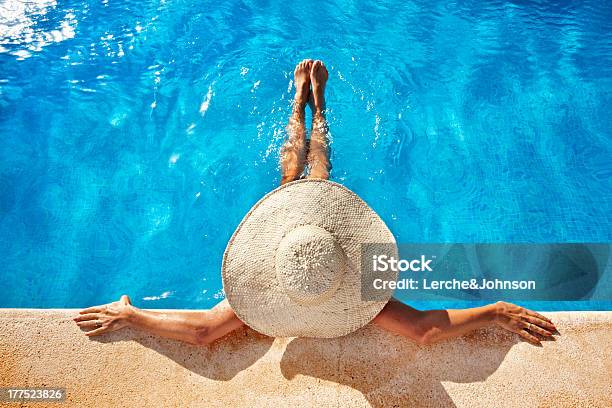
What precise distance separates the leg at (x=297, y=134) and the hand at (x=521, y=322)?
66.3 inches

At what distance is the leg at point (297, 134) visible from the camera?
3.42 meters

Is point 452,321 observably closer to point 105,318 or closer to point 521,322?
point 521,322

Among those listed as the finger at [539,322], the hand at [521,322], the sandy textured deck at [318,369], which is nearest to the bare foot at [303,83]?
the sandy textured deck at [318,369]

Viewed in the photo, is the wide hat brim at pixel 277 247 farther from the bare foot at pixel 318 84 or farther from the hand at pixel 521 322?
the bare foot at pixel 318 84

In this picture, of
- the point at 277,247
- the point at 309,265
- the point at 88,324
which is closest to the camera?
the point at 309,265

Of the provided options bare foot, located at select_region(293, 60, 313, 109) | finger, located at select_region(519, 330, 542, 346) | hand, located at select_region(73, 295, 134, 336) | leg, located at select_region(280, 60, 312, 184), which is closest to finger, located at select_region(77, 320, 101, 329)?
hand, located at select_region(73, 295, 134, 336)

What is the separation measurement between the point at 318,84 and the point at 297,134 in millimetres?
505

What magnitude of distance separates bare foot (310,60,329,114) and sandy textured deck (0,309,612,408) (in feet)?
6.30

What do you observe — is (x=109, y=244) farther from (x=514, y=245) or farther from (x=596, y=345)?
(x=596, y=345)

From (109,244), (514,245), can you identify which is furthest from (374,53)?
(109,244)

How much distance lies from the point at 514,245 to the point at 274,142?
226cm

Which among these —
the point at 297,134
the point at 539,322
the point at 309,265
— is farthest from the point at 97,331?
the point at 539,322

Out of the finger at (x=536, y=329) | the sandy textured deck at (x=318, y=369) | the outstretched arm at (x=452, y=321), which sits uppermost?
the outstretched arm at (x=452, y=321)

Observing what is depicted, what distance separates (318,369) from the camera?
278cm
